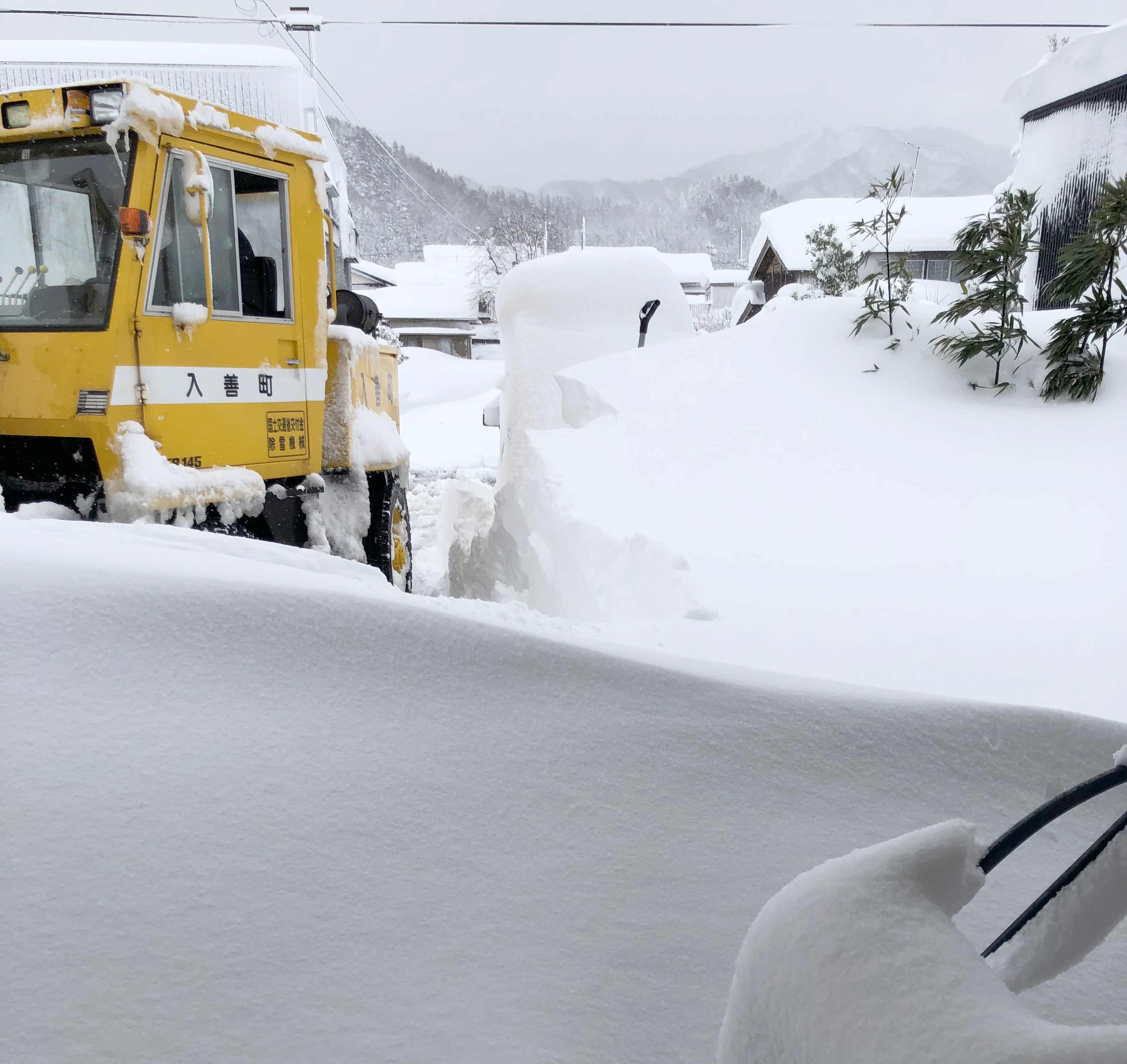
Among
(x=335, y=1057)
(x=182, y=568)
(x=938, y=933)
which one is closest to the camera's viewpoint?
(x=938, y=933)

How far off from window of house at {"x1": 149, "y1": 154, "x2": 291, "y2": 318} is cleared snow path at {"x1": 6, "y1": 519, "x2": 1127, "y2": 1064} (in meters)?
2.67

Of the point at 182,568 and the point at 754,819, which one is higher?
the point at 182,568

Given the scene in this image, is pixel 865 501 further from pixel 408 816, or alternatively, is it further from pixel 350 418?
pixel 408 816

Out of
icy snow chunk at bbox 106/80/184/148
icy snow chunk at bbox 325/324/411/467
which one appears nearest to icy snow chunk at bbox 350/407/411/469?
icy snow chunk at bbox 325/324/411/467

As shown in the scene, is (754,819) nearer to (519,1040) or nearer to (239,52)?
(519,1040)

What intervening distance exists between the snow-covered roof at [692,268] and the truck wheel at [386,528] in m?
38.5

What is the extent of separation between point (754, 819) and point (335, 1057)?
0.75 m

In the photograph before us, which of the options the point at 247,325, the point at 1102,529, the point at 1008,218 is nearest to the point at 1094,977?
Result: the point at 1102,529

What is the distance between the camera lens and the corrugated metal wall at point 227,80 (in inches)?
814

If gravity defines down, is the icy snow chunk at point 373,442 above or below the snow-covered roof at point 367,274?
below

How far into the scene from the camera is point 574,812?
1.37 m

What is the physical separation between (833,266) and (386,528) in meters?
14.1

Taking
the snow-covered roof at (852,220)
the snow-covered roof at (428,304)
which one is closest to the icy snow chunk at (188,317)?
the snow-covered roof at (852,220)

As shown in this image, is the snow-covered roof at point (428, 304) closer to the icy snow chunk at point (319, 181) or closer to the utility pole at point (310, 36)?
the utility pole at point (310, 36)
